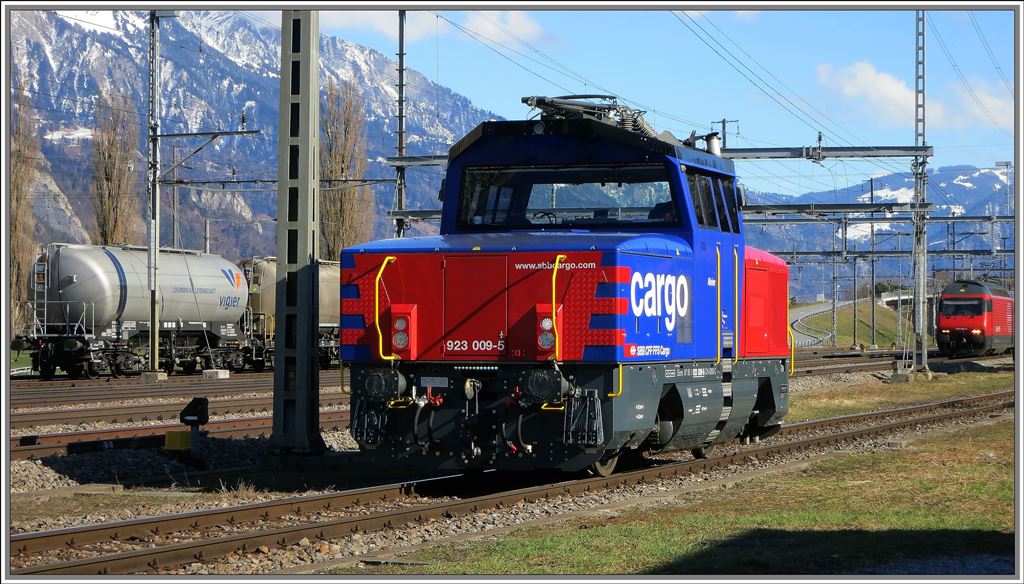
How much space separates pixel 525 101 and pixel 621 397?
3893 mm

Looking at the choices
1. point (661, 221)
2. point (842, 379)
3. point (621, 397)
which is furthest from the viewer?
point (842, 379)

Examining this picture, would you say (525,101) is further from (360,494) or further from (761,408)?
(761,408)

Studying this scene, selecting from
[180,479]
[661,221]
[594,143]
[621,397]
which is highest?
[594,143]

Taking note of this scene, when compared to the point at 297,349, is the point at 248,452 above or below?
below

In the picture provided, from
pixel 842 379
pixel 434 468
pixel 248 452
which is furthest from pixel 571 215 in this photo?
pixel 842 379

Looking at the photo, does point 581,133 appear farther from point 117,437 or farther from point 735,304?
point 117,437

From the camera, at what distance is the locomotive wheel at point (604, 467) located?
14047 millimetres

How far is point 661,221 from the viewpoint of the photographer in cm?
1374

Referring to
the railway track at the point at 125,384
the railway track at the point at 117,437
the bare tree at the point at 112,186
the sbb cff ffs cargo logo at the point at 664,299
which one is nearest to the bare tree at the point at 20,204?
the bare tree at the point at 112,186

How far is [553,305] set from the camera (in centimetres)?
1198

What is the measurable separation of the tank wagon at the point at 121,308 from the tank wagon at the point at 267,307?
6.58 ft

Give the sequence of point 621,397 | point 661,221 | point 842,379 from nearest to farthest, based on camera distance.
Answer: point 621,397
point 661,221
point 842,379

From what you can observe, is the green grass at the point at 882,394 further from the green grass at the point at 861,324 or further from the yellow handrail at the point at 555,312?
the green grass at the point at 861,324

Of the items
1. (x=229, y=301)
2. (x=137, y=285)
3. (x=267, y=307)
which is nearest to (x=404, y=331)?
(x=137, y=285)
